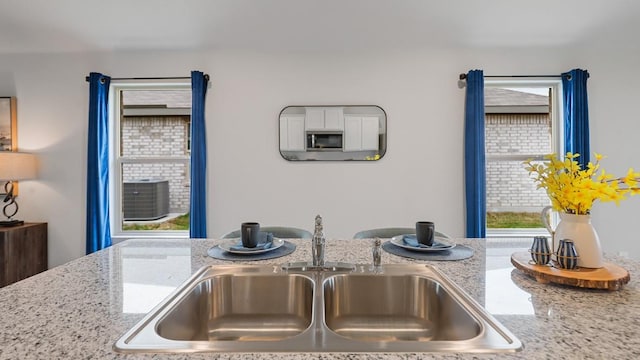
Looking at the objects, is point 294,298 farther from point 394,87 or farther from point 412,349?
point 394,87

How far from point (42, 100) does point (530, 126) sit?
471cm

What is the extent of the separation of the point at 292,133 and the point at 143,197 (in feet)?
5.62

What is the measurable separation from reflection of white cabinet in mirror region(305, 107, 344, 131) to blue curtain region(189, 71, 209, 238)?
3.16 ft

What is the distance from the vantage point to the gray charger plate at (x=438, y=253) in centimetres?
115

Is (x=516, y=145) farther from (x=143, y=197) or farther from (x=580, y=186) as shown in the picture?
(x=143, y=197)

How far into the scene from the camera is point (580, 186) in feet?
2.92

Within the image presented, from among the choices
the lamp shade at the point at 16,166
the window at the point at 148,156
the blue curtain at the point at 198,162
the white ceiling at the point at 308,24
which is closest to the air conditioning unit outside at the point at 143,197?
the window at the point at 148,156

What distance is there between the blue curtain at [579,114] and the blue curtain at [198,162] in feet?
10.8

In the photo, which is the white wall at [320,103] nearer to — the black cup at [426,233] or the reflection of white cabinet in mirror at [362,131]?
the reflection of white cabinet in mirror at [362,131]

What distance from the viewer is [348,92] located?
295cm

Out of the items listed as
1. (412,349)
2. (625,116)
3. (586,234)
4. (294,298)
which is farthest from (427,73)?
(412,349)

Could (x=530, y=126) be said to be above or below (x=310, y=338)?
above

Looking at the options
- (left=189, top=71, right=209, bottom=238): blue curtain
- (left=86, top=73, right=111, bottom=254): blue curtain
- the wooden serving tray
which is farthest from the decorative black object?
the wooden serving tray

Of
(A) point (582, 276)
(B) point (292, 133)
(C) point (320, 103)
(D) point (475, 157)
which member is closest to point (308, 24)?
(C) point (320, 103)
